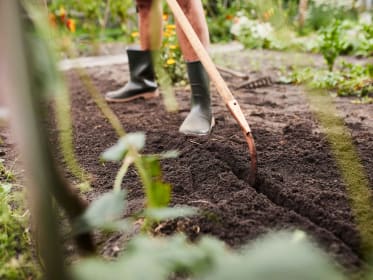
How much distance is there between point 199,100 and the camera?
2.16 m

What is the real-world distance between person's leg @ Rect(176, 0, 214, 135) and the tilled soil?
66 millimetres

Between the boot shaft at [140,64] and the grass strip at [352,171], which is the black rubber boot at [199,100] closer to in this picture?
the grass strip at [352,171]

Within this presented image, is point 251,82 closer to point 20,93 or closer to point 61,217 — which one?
point 61,217

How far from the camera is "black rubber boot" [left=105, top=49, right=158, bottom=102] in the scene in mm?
2867

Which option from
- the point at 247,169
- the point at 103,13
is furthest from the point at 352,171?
the point at 103,13

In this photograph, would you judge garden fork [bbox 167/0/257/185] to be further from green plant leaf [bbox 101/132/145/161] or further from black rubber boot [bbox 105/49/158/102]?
black rubber boot [bbox 105/49/158/102]

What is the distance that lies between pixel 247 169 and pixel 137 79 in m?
1.46

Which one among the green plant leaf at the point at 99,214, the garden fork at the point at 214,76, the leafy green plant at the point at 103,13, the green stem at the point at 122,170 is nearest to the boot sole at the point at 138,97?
the garden fork at the point at 214,76

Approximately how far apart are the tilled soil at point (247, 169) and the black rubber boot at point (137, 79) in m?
0.07

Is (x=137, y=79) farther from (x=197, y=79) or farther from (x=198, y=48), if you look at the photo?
(x=198, y=48)

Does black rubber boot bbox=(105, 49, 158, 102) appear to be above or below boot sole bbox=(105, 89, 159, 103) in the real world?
above

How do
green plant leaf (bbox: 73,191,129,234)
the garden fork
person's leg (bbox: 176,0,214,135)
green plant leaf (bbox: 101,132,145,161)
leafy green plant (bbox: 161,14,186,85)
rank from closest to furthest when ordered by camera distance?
green plant leaf (bbox: 73,191,129,234) → green plant leaf (bbox: 101,132,145,161) → the garden fork → person's leg (bbox: 176,0,214,135) → leafy green plant (bbox: 161,14,186,85)

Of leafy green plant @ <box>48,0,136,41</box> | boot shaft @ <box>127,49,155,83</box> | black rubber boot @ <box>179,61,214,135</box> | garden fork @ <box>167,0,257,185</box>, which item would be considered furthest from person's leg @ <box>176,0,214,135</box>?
leafy green plant @ <box>48,0,136,41</box>

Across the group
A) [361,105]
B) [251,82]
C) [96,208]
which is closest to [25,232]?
[96,208]
